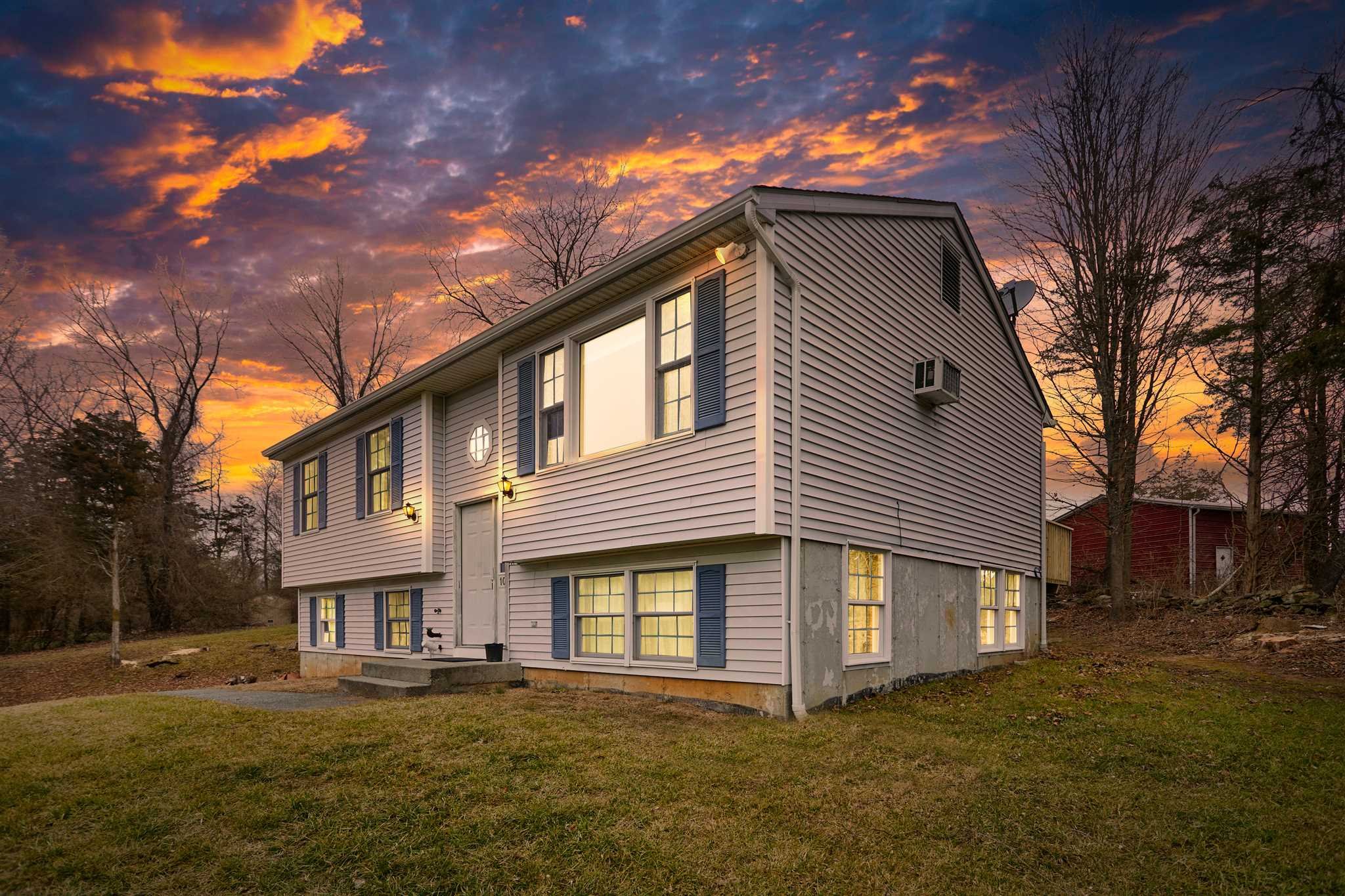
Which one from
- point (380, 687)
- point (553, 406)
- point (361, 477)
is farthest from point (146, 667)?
point (553, 406)

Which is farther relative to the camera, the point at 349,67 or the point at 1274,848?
the point at 349,67

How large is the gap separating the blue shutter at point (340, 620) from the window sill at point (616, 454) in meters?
8.61

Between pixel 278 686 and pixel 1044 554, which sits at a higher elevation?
pixel 1044 554

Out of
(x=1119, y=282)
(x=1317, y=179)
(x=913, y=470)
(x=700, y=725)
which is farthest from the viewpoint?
(x=1119, y=282)

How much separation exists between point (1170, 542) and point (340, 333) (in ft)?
99.0

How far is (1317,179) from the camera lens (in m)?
12.1

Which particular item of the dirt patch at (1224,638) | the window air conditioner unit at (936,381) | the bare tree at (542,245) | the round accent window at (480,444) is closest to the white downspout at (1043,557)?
the dirt patch at (1224,638)

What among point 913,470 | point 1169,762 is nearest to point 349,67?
point 913,470

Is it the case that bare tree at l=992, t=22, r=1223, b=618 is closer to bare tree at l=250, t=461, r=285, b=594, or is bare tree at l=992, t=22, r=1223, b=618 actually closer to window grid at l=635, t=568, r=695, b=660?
window grid at l=635, t=568, r=695, b=660

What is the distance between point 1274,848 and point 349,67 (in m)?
15.3

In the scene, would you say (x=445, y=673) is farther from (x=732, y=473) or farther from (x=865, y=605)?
(x=865, y=605)

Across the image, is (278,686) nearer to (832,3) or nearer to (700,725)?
(700,725)

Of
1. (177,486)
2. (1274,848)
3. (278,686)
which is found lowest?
(278,686)

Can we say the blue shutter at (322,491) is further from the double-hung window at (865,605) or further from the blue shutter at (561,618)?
the double-hung window at (865,605)
